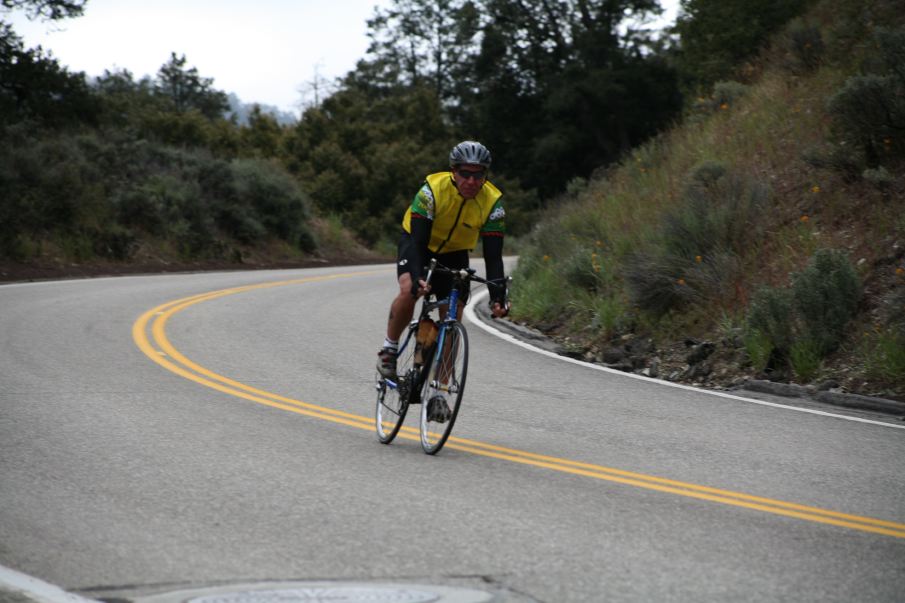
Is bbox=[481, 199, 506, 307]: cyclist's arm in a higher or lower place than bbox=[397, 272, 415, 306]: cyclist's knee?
higher

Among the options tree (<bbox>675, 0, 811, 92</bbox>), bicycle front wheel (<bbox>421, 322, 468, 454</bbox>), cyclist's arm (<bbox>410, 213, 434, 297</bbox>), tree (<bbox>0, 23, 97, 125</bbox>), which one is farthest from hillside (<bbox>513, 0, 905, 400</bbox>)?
tree (<bbox>0, 23, 97, 125</bbox>)

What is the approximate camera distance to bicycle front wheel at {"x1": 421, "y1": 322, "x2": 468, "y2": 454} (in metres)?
7.33

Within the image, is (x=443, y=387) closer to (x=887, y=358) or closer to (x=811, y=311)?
(x=887, y=358)

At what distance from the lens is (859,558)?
5.12 m

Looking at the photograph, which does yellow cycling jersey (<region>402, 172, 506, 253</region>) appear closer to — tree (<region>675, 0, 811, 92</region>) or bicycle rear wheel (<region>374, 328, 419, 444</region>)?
bicycle rear wheel (<region>374, 328, 419, 444</region>)

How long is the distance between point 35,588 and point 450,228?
13.5 feet

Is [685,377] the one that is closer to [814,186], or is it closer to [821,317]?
[821,317]

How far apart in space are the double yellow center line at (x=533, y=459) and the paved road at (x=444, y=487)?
3 cm

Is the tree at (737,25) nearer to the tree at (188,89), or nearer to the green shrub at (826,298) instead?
the green shrub at (826,298)

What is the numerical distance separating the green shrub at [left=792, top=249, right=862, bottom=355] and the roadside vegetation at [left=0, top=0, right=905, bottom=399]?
0.07 ft

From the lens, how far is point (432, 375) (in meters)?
7.65

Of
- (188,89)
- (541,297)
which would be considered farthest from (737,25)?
(188,89)

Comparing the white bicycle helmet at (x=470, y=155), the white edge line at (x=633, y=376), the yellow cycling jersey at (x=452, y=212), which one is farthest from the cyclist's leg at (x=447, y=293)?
the white edge line at (x=633, y=376)

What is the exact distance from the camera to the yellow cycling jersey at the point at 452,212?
7.59m
